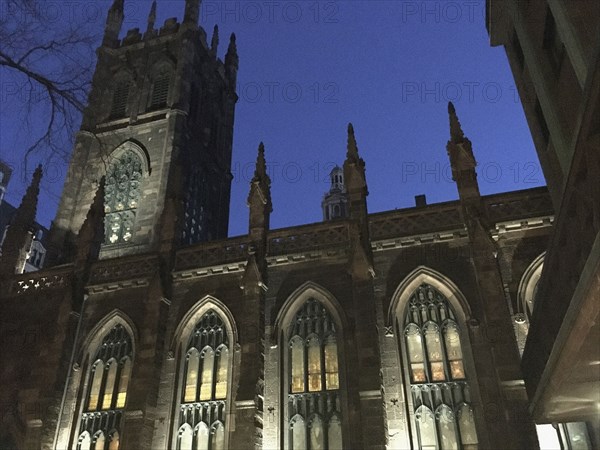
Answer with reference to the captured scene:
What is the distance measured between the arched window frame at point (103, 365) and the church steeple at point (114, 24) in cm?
1980

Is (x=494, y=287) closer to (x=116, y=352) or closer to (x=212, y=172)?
(x=116, y=352)

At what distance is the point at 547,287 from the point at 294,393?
10.4 meters

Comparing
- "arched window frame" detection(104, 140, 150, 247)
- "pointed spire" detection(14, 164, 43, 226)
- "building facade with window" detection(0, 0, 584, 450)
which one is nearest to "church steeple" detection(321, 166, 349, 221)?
"arched window frame" detection(104, 140, 150, 247)

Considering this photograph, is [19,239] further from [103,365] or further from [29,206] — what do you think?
[103,365]

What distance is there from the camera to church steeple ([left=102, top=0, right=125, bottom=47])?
1257 inches

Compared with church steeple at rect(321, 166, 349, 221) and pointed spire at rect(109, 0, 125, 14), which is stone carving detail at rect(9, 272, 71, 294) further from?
church steeple at rect(321, 166, 349, 221)

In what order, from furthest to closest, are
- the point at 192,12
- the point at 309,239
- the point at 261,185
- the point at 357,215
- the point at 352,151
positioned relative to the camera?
the point at 192,12, the point at 261,185, the point at 352,151, the point at 309,239, the point at 357,215

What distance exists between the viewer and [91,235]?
66.0 ft

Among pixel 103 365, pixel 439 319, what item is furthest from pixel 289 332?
pixel 103 365

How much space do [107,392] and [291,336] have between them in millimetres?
6223

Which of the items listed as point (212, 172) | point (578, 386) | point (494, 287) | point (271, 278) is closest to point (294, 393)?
point (271, 278)

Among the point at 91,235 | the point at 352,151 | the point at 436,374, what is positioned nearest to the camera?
the point at 436,374

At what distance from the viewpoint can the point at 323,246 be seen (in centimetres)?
1698

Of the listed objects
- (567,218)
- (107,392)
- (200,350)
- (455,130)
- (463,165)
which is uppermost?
(455,130)
